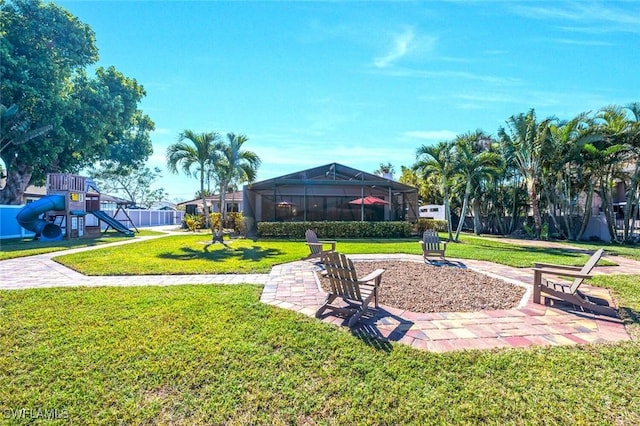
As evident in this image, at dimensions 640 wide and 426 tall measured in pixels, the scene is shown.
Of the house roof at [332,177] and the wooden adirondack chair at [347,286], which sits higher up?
the house roof at [332,177]

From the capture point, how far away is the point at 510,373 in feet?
9.38

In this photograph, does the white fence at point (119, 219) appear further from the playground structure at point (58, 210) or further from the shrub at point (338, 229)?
the shrub at point (338, 229)

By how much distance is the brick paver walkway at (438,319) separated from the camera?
3604 millimetres

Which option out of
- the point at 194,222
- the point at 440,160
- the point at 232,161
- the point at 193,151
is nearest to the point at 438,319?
the point at 232,161

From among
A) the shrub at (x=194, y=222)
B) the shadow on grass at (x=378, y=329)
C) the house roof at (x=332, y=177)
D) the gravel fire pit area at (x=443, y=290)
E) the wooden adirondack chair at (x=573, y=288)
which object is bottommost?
A: the gravel fire pit area at (x=443, y=290)

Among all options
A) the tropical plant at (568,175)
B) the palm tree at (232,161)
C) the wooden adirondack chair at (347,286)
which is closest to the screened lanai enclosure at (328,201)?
the palm tree at (232,161)

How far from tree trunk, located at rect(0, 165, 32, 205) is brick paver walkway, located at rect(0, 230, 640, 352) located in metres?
18.2

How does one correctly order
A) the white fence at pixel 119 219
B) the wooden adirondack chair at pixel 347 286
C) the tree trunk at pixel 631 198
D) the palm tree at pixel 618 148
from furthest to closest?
1. the white fence at pixel 119 219
2. the tree trunk at pixel 631 198
3. the palm tree at pixel 618 148
4. the wooden adirondack chair at pixel 347 286

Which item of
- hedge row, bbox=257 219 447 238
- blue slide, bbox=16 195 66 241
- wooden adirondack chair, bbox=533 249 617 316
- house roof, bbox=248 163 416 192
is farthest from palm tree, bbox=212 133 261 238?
wooden adirondack chair, bbox=533 249 617 316

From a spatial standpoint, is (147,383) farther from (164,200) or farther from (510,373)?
(164,200)

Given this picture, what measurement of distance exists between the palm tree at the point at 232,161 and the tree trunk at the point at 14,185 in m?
15.2

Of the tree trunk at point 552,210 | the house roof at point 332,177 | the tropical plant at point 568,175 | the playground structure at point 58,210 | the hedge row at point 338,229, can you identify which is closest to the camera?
the tropical plant at point 568,175

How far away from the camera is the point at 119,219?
3038 cm

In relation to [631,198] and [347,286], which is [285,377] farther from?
[631,198]
